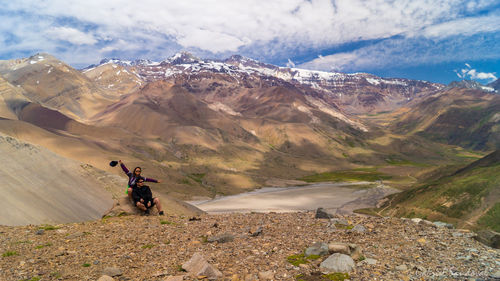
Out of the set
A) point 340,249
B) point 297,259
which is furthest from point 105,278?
point 340,249

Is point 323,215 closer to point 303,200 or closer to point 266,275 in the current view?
point 266,275

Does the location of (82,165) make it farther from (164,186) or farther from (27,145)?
(164,186)

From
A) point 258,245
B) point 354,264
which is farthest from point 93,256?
point 354,264

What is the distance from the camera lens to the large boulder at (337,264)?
37.5 feet

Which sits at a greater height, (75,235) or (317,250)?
(317,250)

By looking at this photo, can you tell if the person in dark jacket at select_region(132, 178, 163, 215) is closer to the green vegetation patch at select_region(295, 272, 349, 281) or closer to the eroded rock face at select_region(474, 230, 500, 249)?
the green vegetation patch at select_region(295, 272, 349, 281)

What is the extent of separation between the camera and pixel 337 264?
1162 centimetres

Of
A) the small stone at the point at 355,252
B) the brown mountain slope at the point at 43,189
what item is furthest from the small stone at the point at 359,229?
the brown mountain slope at the point at 43,189

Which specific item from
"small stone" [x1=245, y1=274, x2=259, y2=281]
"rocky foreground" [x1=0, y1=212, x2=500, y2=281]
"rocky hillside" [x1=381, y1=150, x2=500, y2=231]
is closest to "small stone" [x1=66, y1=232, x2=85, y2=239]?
"rocky foreground" [x1=0, y1=212, x2=500, y2=281]

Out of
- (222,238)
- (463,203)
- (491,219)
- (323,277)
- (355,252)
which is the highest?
(355,252)

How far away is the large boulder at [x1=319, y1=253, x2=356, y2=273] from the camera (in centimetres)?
1142

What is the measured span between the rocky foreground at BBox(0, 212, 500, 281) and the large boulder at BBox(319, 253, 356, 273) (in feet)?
0.14

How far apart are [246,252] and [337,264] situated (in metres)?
4.35

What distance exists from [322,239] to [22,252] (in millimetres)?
15352
